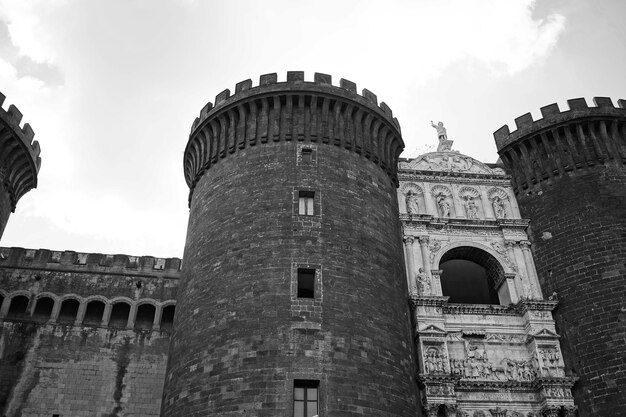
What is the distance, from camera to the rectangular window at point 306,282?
18.7 meters

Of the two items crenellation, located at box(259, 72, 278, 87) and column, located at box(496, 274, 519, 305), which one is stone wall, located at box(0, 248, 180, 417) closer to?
crenellation, located at box(259, 72, 278, 87)

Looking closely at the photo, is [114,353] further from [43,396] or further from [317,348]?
[317,348]

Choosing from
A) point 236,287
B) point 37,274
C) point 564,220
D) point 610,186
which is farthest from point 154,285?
point 610,186

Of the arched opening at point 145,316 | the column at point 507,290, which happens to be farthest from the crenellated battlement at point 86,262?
the column at point 507,290

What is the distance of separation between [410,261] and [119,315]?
522 inches

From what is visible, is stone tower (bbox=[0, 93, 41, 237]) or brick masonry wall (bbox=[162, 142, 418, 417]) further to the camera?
stone tower (bbox=[0, 93, 41, 237])

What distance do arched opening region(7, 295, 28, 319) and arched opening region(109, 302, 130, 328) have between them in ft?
12.2

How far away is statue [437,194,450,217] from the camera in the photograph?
2430cm

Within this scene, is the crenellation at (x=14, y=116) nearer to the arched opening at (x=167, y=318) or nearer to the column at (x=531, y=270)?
the arched opening at (x=167, y=318)

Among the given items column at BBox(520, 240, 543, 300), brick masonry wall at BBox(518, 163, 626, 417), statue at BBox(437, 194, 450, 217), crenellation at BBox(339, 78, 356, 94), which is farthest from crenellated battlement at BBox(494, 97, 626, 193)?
crenellation at BBox(339, 78, 356, 94)

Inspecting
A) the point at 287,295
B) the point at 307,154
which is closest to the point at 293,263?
the point at 287,295

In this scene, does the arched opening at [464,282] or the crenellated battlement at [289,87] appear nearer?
the crenellated battlement at [289,87]

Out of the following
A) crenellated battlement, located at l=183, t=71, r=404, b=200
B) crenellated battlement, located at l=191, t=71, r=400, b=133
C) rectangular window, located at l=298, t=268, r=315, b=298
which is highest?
crenellated battlement, located at l=191, t=71, r=400, b=133

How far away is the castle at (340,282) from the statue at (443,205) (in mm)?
115
